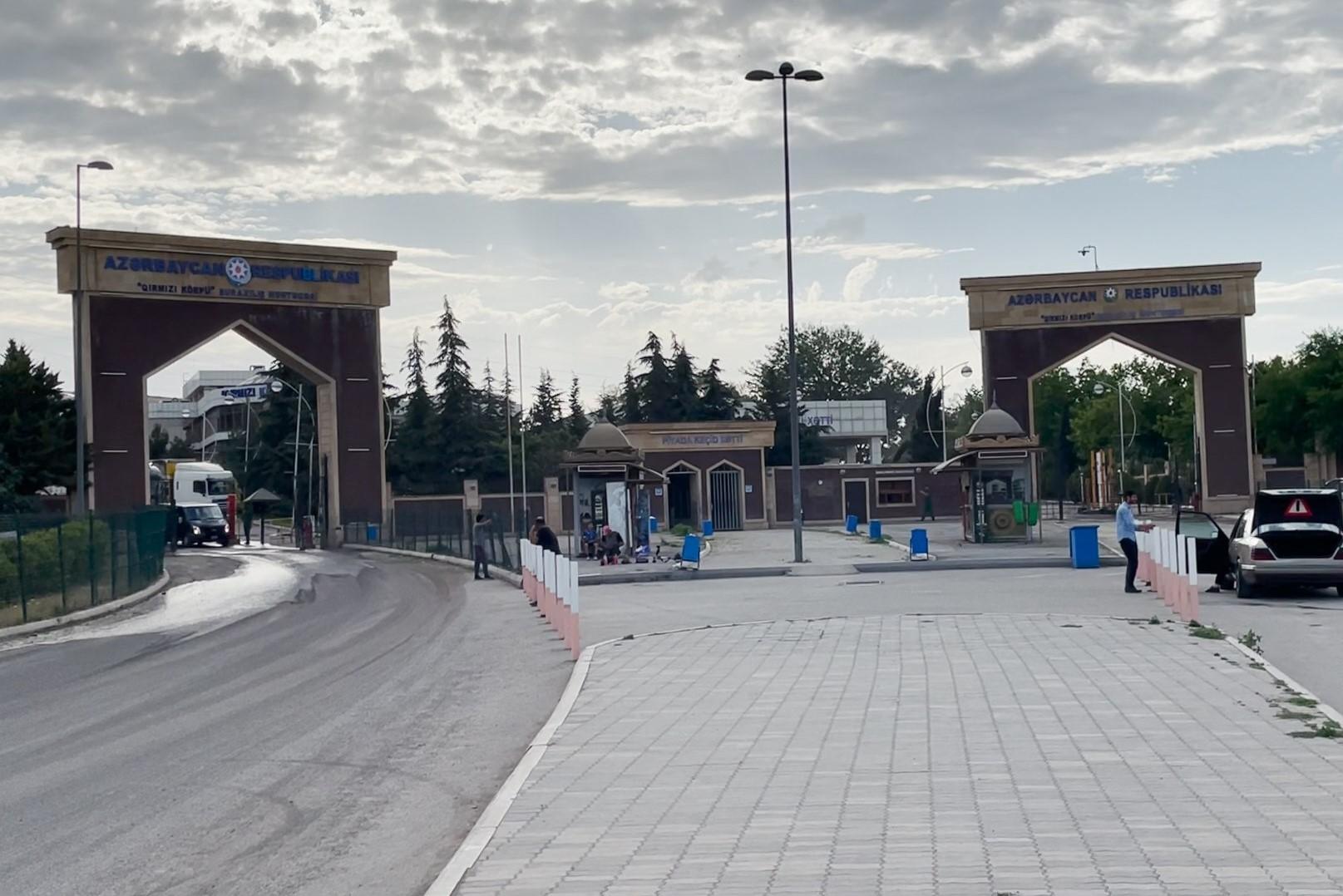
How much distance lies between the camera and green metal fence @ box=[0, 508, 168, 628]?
1011 inches

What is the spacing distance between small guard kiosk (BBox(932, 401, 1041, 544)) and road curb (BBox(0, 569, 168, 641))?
21683 mm

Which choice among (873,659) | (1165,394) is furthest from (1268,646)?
(1165,394)

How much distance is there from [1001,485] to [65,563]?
24.9 meters

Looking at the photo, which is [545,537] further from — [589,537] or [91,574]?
[589,537]

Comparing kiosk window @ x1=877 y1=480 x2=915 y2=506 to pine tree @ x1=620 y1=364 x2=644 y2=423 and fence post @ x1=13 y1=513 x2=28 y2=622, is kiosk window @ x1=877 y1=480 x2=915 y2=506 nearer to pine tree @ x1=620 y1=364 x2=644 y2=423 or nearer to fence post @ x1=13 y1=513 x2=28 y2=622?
pine tree @ x1=620 y1=364 x2=644 y2=423

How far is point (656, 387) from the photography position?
10138 centimetres

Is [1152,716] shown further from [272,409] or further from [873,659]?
[272,409]

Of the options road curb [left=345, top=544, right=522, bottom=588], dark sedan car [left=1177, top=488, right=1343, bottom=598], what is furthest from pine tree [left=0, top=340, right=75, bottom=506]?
dark sedan car [left=1177, top=488, right=1343, bottom=598]

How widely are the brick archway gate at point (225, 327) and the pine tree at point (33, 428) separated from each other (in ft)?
3.64

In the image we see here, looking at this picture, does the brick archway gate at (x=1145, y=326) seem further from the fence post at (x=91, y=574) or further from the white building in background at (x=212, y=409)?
the white building in background at (x=212, y=409)

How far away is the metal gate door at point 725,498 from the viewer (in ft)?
225

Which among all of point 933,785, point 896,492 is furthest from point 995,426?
point 933,785

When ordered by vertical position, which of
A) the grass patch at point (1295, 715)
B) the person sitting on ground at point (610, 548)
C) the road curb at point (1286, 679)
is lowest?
the road curb at point (1286, 679)

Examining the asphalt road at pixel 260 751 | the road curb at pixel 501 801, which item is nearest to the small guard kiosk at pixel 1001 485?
the asphalt road at pixel 260 751
